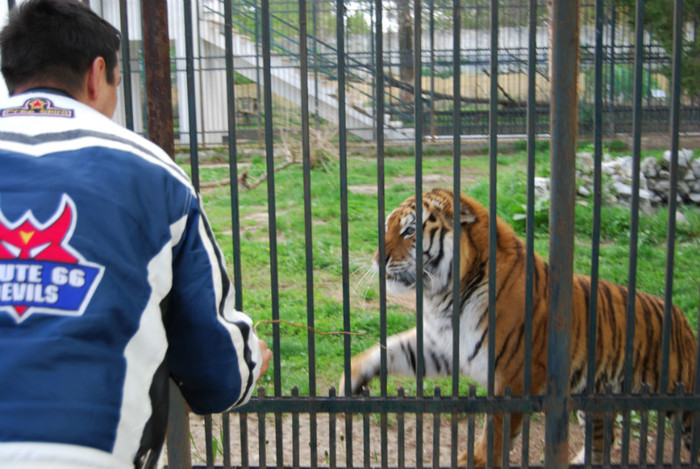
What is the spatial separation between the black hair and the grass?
56.1 inches

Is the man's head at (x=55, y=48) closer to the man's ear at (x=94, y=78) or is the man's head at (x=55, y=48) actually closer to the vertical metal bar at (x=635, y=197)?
the man's ear at (x=94, y=78)

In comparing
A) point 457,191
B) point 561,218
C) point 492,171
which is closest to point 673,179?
point 561,218

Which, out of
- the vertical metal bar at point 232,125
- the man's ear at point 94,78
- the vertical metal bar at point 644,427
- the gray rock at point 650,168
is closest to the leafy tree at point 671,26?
the gray rock at point 650,168

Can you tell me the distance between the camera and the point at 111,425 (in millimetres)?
1492

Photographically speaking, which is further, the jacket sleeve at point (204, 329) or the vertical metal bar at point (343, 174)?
the vertical metal bar at point (343, 174)

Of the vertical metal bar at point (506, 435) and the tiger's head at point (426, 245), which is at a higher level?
the tiger's head at point (426, 245)

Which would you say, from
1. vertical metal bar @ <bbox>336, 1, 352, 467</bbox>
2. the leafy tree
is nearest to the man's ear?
vertical metal bar @ <bbox>336, 1, 352, 467</bbox>

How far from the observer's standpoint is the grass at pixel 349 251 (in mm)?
5375

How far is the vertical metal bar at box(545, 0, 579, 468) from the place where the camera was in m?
2.71

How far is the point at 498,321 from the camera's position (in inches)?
141

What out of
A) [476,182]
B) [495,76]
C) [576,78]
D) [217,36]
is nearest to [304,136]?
[495,76]

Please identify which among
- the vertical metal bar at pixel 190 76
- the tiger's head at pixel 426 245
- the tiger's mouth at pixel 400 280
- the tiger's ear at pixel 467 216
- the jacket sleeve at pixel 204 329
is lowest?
the tiger's mouth at pixel 400 280

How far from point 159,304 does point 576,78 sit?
178 cm

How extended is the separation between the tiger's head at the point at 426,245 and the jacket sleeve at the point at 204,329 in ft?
6.67
